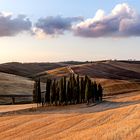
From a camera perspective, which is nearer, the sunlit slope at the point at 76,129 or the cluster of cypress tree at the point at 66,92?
the sunlit slope at the point at 76,129

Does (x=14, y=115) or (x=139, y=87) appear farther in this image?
(x=139, y=87)

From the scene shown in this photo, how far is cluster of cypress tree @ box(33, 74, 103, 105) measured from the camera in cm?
10394

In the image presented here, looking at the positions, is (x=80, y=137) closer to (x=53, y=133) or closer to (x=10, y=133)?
(x=53, y=133)

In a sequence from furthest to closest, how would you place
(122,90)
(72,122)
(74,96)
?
(122,90) → (74,96) → (72,122)

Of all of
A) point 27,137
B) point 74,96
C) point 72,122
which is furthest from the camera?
point 74,96

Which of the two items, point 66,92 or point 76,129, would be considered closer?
point 76,129

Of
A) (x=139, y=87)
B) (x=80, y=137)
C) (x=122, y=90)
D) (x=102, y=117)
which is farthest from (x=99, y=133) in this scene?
(x=139, y=87)

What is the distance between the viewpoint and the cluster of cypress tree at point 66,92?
104 m

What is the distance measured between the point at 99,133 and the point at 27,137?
898 cm

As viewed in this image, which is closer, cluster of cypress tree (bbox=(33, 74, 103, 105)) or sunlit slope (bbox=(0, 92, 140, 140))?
sunlit slope (bbox=(0, 92, 140, 140))

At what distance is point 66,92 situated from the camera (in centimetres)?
10594

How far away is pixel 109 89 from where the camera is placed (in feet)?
543

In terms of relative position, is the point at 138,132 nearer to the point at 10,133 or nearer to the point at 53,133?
the point at 53,133

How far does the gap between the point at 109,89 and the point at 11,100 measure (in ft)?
181
